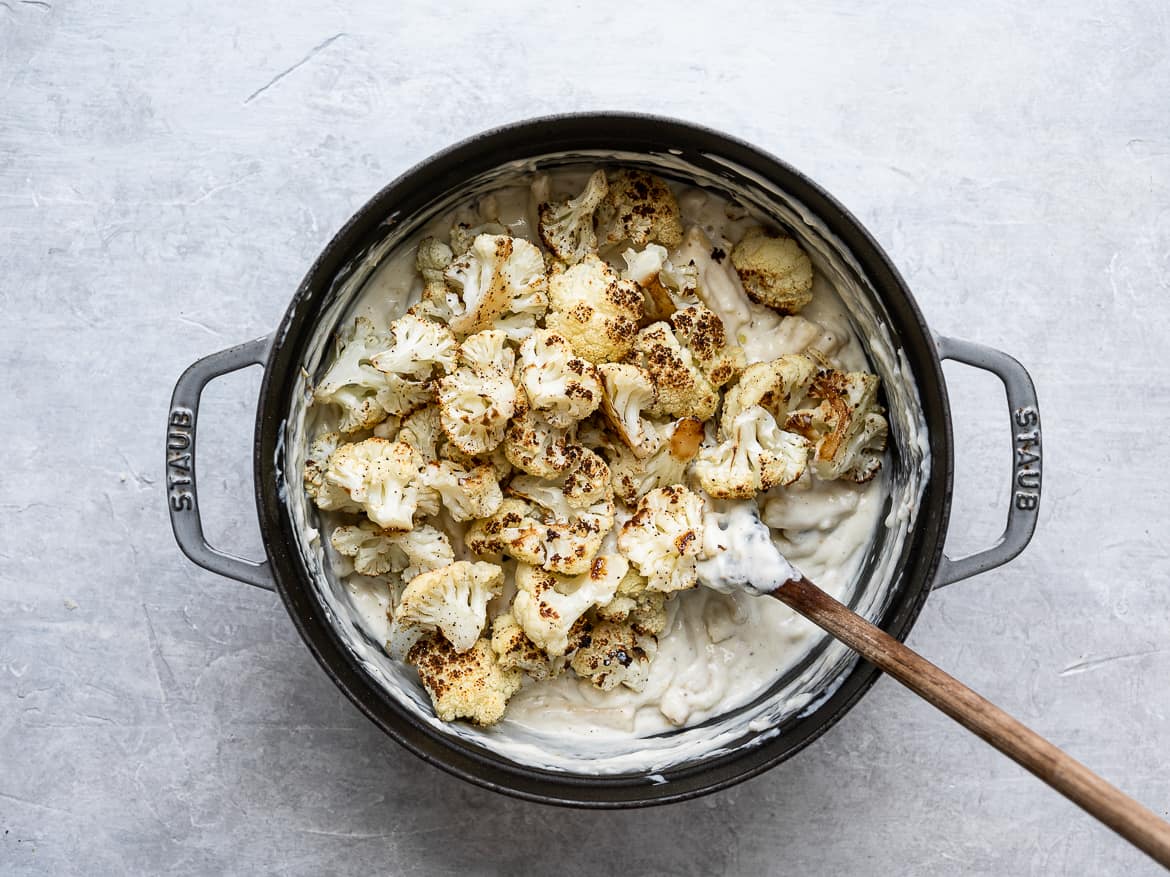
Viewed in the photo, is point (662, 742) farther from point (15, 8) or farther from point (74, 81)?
point (15, 8)

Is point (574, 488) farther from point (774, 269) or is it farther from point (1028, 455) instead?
point (1028, 455)

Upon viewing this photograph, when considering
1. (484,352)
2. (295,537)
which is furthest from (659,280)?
(295,537)

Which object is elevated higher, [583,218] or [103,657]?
[583,218]

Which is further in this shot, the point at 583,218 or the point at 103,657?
the point at 103,657

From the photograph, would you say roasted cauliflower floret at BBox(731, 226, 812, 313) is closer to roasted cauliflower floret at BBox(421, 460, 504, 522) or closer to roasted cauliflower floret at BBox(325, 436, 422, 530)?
roasted cauliflower floret at BBox(421, 460, 504, 522)

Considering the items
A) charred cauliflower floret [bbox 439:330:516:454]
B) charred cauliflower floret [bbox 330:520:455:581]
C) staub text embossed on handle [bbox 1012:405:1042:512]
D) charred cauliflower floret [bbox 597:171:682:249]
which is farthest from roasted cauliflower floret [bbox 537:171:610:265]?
staub text embossed on handle [bbox 1012:405:1042:512]

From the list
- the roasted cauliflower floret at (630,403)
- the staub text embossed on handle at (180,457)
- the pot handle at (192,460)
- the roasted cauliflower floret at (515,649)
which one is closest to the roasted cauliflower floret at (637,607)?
the roasted cauliflower floret at (515,649)

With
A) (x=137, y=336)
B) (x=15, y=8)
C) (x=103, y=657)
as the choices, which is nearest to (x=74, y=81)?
(x=15, y=8)
